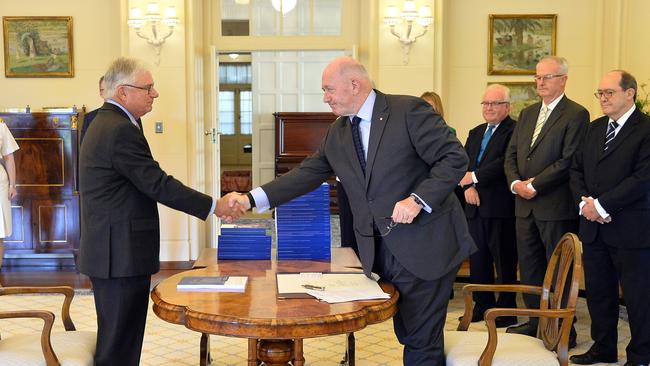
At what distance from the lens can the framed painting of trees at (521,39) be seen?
804 centimetres

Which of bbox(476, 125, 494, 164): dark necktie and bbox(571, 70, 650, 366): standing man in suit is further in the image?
bbox(476, 125, 494, 164): dark necktie

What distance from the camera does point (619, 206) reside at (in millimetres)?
4516

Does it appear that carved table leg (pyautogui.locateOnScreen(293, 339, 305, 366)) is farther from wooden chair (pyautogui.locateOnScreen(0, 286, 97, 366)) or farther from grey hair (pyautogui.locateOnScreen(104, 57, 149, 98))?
grey hair (pyautogui.locateOnScreen(104, 57, 149, 98))

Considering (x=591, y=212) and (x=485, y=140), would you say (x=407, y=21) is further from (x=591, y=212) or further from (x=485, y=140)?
(x=591, y=212)

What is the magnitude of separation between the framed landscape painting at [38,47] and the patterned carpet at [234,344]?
3.01m

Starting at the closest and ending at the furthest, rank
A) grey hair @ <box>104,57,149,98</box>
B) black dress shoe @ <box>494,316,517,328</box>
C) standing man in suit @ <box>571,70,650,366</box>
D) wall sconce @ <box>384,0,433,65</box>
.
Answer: grey hair @ <box>104,57,149,98</box>
standing man in suit @ <box>571,70,650,366</box>
black dress shoe @ <box>494,316,517,328</box>
wall sconce @ <box>384,0,433,65</box>

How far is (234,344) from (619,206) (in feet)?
8.91

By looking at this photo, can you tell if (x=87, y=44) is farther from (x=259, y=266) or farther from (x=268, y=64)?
(x=259, y=266)

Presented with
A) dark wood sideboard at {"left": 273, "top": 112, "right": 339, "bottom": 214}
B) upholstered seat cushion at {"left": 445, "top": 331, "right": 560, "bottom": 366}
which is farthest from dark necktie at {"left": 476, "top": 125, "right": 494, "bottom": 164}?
dark wood sideboard at {"left": 273, "top": 112, "right": 339, "bottom": 214}

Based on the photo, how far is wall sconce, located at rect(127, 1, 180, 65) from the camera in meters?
7.60

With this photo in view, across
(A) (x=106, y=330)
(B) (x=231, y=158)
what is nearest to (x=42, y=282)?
(A) (x=106, y=330)

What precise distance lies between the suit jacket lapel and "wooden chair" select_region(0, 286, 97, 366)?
4.90 feet

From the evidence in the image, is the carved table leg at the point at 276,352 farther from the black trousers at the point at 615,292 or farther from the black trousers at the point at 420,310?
the black trousers at the point at 615,292

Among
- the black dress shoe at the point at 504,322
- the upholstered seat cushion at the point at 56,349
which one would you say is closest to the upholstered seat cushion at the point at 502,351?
the upholstered seat cushion at the point at 56,349
